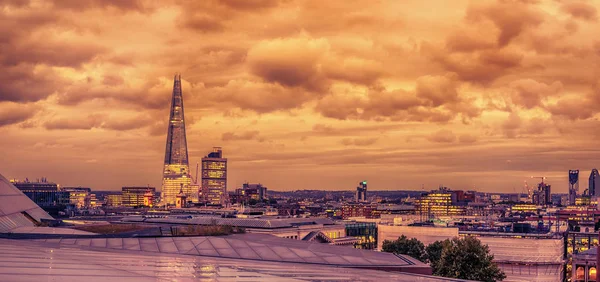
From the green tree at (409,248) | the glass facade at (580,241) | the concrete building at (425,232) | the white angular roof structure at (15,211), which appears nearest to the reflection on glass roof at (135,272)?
the white angular roof structure at (15,211)

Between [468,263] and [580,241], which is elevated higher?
[468,263]

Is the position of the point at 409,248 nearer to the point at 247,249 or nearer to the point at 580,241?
the point at 247,249

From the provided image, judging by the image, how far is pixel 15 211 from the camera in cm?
6644

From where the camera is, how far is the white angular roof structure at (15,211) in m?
59.8

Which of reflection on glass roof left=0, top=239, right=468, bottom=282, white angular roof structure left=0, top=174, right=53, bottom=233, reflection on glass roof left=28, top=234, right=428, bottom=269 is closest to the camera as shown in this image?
reflection on glass roof left=0, top=239, right=468, bottom=282

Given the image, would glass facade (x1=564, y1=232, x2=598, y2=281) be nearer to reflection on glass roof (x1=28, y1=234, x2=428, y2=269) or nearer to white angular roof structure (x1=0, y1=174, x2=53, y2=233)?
reflection on glass roof (x1=28, y1=234, x2=428, y2=269)

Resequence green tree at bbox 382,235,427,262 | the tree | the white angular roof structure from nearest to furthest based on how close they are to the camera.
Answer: the white angular roof structure < the tree < green tree at bbox 382,235,427,262

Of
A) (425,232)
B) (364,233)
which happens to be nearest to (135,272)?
(425,232)

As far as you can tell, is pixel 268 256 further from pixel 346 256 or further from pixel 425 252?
pixel 425 252

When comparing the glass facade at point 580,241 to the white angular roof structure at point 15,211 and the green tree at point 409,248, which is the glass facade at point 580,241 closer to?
the green tree at point 409,248

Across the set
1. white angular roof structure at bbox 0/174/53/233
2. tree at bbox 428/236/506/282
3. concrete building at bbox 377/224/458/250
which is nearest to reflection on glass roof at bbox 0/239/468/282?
white angular roof structure at bbox 0/174/53/233

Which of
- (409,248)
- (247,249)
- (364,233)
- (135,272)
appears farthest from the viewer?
(364,233)

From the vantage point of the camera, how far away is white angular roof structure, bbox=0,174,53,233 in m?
59.8

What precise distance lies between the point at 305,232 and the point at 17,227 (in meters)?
80.8
